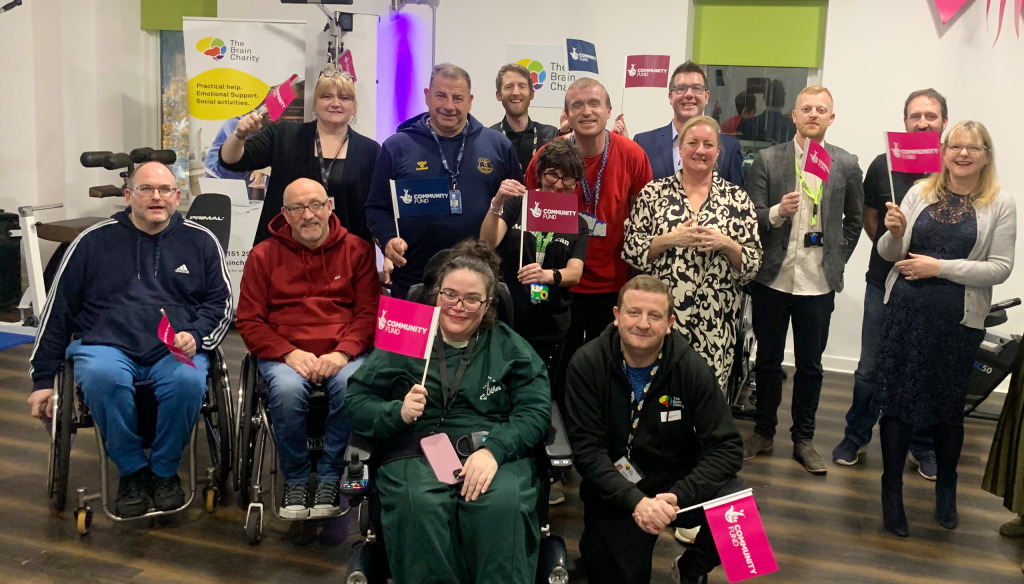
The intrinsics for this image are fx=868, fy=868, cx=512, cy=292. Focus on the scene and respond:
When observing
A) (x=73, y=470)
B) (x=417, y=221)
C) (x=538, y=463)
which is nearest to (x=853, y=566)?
(x=538, y=463)

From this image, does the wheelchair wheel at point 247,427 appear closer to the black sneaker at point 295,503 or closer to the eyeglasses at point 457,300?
the black sneaker at point 295,503

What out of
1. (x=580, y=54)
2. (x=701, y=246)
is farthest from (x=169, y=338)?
(x=580, y=54)

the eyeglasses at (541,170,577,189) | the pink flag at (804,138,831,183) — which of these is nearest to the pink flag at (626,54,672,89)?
the pink flag at (804,138,831,183)

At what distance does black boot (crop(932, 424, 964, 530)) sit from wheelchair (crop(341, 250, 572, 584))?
5.59 feet

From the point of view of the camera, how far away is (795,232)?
3801 mm

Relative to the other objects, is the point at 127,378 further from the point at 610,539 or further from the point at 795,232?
the point at 795,232

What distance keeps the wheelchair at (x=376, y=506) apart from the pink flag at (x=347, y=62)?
3.99 metres

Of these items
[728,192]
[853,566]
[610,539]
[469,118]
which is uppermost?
[469,118]

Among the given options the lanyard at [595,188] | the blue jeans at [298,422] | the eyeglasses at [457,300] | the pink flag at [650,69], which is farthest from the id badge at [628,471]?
the pink flag at [650,69]

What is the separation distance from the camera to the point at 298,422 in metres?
3.15

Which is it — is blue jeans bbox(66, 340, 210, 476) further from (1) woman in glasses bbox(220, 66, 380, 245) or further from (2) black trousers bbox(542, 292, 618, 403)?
(2) black trousers bbox(542, 292, 618, 403)

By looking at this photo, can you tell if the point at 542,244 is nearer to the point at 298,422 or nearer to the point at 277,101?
the point at 298,422

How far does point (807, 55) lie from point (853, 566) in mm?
3661

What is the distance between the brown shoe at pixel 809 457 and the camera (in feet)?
13.1
